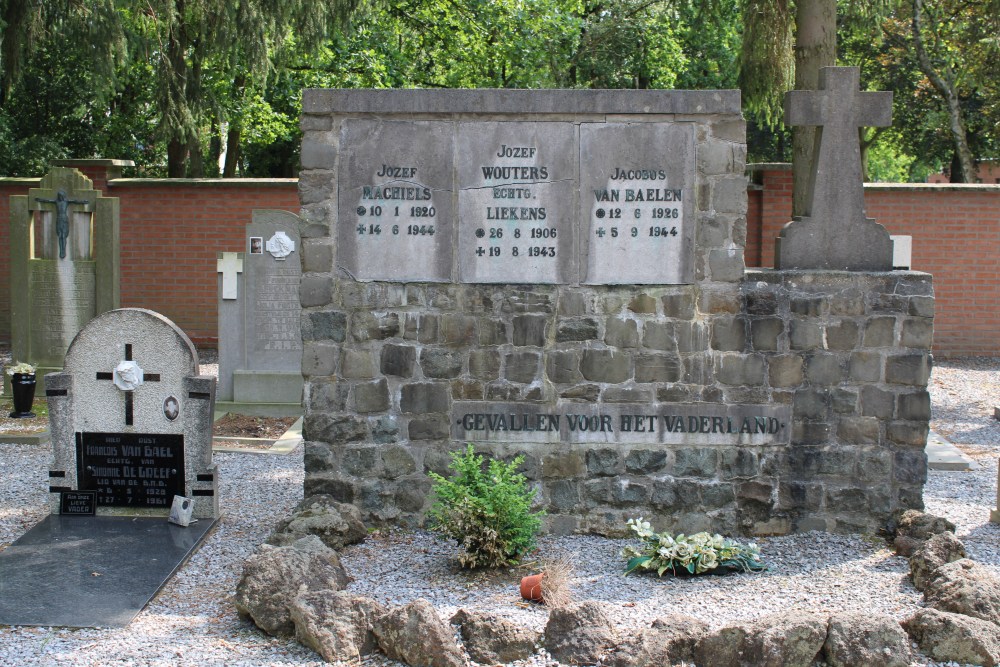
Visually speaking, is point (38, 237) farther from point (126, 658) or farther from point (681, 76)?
point (681, 76)

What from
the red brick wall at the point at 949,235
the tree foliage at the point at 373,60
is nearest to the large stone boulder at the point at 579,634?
the tree foliage at the point at 373,60

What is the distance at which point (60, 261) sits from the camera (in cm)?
1133

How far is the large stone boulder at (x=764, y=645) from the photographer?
4.56 meters

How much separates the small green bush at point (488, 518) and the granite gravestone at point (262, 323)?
17.1ft

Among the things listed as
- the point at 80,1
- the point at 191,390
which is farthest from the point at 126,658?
the point at 80,1

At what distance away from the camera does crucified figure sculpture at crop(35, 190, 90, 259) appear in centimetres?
1126

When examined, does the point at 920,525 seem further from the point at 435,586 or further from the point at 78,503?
the point at 78,503

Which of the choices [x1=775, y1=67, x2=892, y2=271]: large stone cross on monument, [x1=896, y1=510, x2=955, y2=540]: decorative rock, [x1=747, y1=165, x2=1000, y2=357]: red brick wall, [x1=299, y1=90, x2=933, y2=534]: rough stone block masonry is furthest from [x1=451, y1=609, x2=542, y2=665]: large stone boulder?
[x1=747, y1=165, x2=1000, y2=357]: red brick wall

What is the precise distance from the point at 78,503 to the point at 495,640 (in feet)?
11.6

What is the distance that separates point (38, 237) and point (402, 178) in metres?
6.63

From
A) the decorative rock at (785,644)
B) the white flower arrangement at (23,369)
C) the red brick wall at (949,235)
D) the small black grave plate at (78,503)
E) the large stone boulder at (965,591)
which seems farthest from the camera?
the red brick wall at (949,235)

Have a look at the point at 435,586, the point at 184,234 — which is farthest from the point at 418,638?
the point at 184,234

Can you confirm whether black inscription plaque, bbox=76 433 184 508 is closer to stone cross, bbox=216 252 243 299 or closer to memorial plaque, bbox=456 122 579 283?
memorial plaque, bbox=456 122 579 283

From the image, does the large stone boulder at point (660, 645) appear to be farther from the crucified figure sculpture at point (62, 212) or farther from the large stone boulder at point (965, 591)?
the crucified figure sculpture at point (62, 212)
